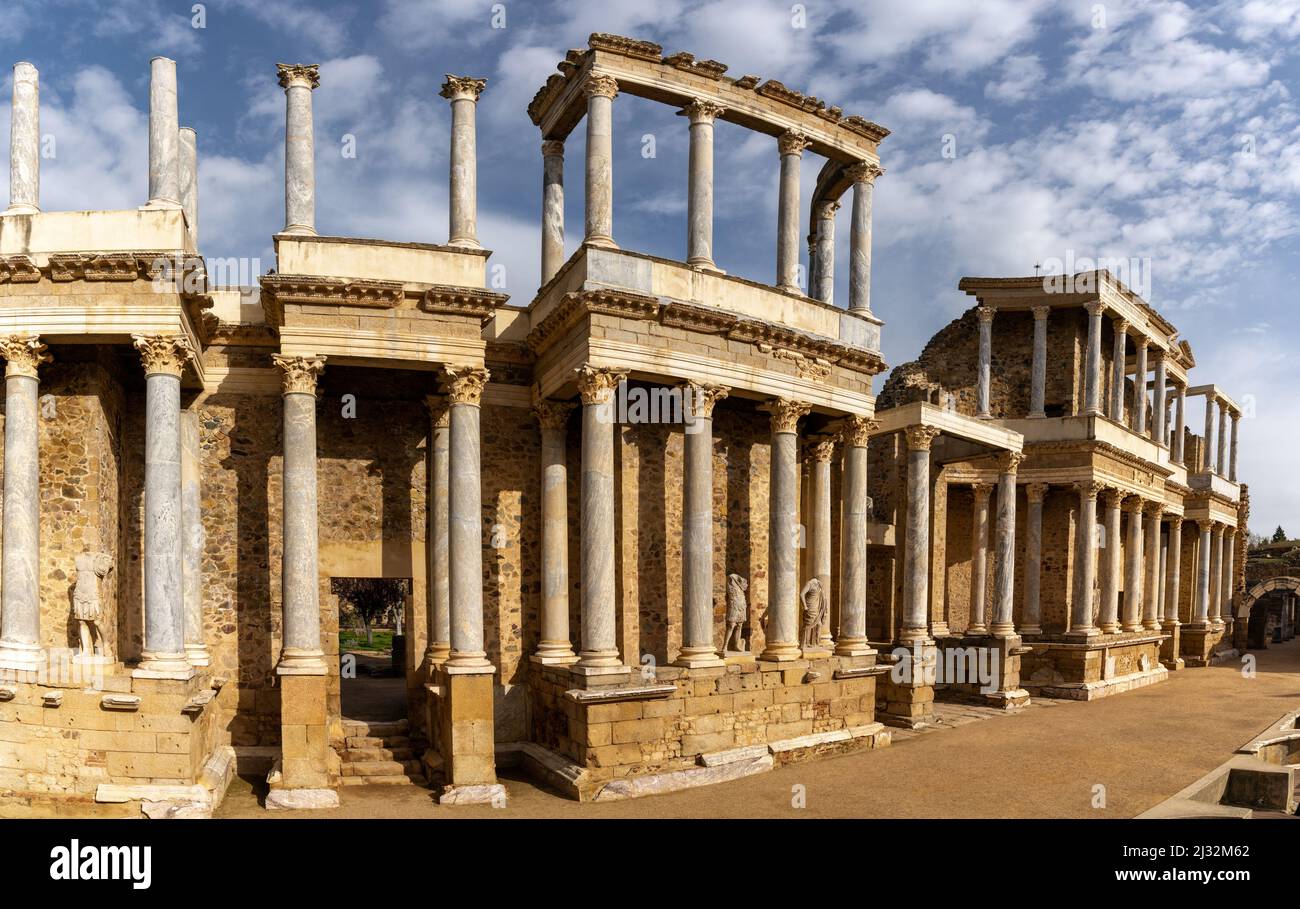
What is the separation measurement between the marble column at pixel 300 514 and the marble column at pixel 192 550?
175 cm

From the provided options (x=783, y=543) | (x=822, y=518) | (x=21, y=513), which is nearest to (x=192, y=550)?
(x=21, y=513)

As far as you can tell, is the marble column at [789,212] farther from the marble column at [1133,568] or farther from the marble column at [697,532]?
the marble column at [1133,568]

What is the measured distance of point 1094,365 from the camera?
25844 mm

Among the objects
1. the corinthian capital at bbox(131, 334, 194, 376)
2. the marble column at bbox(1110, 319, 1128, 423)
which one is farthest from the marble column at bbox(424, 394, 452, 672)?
the marble column at bbox(1110, 319, 1128, 423)

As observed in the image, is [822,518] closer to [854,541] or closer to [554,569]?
[854,541]

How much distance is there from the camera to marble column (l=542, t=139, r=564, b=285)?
703 inches

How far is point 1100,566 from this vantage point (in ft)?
92.7

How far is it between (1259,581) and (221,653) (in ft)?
159

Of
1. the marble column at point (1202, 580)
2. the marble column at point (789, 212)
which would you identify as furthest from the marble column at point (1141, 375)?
the marble column at point (789, 212)

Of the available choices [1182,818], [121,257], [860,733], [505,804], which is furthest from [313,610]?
[1182,818]

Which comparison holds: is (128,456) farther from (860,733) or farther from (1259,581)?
(1259,581)

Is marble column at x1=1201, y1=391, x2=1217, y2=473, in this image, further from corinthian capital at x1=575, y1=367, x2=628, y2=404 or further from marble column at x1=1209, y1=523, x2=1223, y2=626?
corinthian capital at x1=575, y1=367, x2=628, y2=404

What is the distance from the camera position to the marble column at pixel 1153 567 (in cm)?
3012

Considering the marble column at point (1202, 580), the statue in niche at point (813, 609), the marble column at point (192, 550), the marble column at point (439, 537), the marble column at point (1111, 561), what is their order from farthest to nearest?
the marble column at point (1202, 580), the marble column at point (1111, 561), the statue in niche at point (813, 609), the marble column at point (439, 537), the marble column at point (192, 550)
